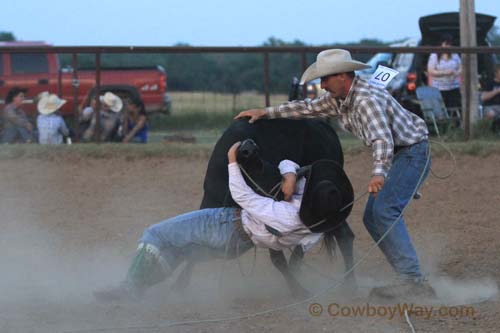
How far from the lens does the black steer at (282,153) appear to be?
18.3ft

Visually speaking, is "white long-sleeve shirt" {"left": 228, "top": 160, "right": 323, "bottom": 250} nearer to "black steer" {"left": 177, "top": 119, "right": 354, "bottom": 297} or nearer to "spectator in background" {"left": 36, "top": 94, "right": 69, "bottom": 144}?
"black steer" {"left": 177, "top": 119, "right": 354, "bottom": 297}

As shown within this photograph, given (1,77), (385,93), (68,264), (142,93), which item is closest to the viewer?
(385,93)

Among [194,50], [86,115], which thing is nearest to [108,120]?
[86,115]

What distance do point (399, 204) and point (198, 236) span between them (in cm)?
124

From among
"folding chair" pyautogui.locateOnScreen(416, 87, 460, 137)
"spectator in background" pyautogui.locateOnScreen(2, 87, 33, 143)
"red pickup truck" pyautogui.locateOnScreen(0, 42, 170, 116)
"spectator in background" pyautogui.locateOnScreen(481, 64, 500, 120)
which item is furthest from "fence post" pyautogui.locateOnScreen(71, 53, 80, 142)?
"spectator in background" pyautogui.locateOnScreen(481, 64, 500, 120)

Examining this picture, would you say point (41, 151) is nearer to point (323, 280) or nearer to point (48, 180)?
point (48, 180)

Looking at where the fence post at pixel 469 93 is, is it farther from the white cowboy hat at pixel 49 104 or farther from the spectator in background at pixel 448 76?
the white cowboy hat at pixel 49 104

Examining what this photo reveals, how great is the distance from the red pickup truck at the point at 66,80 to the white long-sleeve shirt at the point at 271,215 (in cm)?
664

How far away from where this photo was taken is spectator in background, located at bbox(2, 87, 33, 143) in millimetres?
11180

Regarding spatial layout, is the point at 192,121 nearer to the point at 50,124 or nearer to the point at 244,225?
the point at 50,124

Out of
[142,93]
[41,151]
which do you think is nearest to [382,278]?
[41,151]

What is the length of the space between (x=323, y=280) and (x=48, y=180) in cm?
434

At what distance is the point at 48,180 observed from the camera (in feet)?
30.6

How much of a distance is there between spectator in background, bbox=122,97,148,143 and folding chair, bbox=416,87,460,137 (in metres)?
3.71
